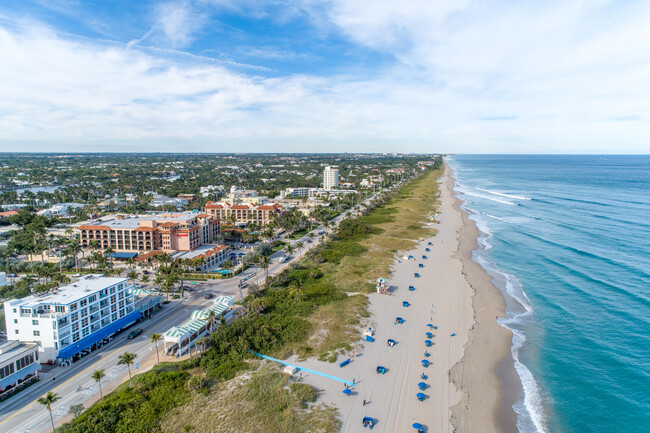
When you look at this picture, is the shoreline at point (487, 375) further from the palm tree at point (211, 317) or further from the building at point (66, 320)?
the building at point (66, 320)

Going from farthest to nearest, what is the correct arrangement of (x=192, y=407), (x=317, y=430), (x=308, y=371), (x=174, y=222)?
(x=174, y=222) → (x=308, y=371) → (x=192, y=407) → (x=317, y=430)

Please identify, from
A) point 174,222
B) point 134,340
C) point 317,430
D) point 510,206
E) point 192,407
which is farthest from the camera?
point 510,206

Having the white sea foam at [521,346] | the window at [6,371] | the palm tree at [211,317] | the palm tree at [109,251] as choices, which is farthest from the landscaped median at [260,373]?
the palm tree at [109,251]

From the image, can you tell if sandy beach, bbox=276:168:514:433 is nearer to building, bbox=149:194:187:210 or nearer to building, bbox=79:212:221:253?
building, bbox=79:212:221:253

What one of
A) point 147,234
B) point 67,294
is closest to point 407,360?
point 67,294

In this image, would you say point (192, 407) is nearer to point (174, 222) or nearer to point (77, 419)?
point (77, 419)

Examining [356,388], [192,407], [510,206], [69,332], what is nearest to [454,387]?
[356,388]
